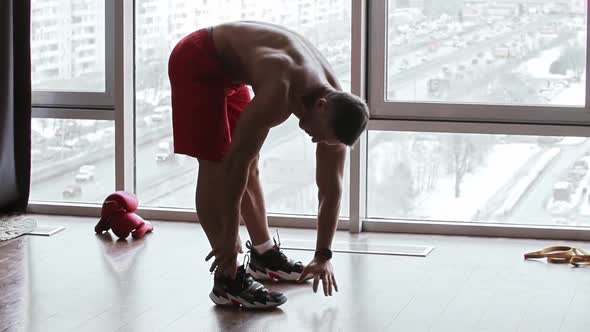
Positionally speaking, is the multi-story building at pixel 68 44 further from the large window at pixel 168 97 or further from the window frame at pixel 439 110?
the window frame at pixel 439 110

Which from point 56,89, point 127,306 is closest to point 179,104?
point 127,306

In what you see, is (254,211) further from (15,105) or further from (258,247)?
(15,105)

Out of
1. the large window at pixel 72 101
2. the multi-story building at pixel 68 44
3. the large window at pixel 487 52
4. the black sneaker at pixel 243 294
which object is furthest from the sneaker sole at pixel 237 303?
the multi-story building at pixel 68 44

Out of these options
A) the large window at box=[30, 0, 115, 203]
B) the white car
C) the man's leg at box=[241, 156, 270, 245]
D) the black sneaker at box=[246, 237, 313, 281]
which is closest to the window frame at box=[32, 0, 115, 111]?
the large window at box=[30, 0, 115, 203]

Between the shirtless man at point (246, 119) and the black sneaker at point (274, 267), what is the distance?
1.05 feet

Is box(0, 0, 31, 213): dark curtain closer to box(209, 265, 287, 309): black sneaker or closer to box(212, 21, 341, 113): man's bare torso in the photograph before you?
box(212, 21, 341, 113): man's bare torso

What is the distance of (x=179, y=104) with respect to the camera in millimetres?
3291

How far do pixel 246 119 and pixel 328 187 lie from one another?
1.35ft

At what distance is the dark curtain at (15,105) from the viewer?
469 centimetres

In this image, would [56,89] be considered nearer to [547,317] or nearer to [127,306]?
[127,306]

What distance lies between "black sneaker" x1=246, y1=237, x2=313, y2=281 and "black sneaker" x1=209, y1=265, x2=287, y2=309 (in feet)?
1.06

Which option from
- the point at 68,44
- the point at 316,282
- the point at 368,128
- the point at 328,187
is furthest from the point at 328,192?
the point at 68,44

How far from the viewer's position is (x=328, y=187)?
3205 mm

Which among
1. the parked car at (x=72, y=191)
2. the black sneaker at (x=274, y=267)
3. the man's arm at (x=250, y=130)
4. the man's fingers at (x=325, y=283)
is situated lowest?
the black sneaker at (x=274, y=267)
